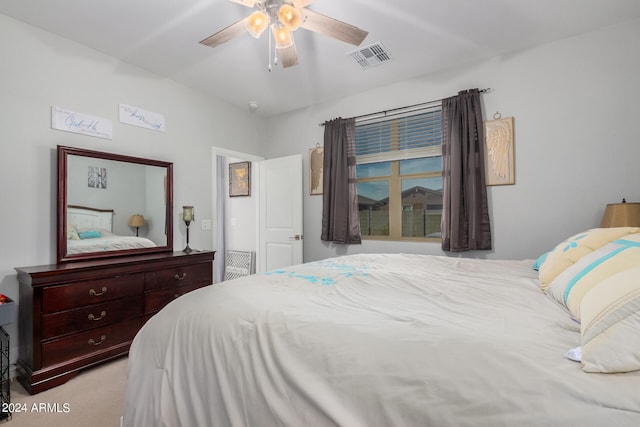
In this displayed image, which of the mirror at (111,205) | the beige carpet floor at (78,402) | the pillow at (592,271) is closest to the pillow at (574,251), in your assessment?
the pillow at (592,271)

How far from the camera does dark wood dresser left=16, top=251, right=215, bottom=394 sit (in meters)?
2.06

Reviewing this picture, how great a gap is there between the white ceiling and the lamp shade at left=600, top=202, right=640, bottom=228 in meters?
1.48

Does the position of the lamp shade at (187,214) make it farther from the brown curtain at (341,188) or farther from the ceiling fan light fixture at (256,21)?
the ceiling fan light fixture at (256,21)

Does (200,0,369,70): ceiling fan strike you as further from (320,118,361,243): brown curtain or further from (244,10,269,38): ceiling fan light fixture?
(320,118,361,243): brown curtain

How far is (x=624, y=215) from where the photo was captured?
2107 millimetres

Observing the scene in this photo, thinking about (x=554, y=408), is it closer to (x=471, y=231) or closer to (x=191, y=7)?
(x=471, y=231)

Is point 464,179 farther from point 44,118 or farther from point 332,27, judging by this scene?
point 44,118

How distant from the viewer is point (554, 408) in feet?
2.02

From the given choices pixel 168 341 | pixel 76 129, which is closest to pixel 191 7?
pixel 76 129

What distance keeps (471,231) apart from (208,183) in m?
3.00

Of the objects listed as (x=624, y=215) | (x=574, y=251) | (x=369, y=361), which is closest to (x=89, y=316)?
(x=369, y=361)

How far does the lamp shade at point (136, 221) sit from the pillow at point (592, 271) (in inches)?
128

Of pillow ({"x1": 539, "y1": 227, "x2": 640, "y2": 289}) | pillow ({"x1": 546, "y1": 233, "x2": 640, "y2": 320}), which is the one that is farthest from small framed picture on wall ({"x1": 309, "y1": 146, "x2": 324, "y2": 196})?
pillow ({"x1": 546, "y1": 233, "x2": 640, "y2": 320})

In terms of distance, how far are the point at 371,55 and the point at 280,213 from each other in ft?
7.33
